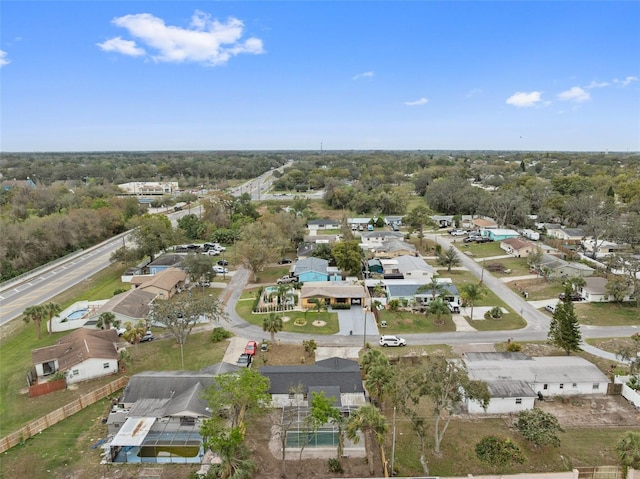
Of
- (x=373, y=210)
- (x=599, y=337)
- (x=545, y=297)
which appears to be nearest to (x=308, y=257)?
(x=545, y=297)

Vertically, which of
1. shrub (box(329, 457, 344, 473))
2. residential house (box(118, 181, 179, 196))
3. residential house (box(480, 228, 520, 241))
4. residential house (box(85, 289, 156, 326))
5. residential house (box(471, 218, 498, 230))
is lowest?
shrub (box(329, 457, 344, 473))

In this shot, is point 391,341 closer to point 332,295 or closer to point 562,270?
point 332,295

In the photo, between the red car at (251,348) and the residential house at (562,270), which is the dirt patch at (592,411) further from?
the residential house at (562,270)

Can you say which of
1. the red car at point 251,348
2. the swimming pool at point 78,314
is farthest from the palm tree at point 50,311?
the red car at point 251,348

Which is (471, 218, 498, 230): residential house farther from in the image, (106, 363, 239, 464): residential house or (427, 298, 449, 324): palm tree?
(106, 363, 239, 464): residential house

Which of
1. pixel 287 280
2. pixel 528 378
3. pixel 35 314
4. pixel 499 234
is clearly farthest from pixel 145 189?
pixel 528 378

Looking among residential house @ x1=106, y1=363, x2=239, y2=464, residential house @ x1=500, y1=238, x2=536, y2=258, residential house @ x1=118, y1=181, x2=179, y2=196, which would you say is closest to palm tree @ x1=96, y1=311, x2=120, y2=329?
residential house @ x1=106, y1=363, x2=239, y2=464
